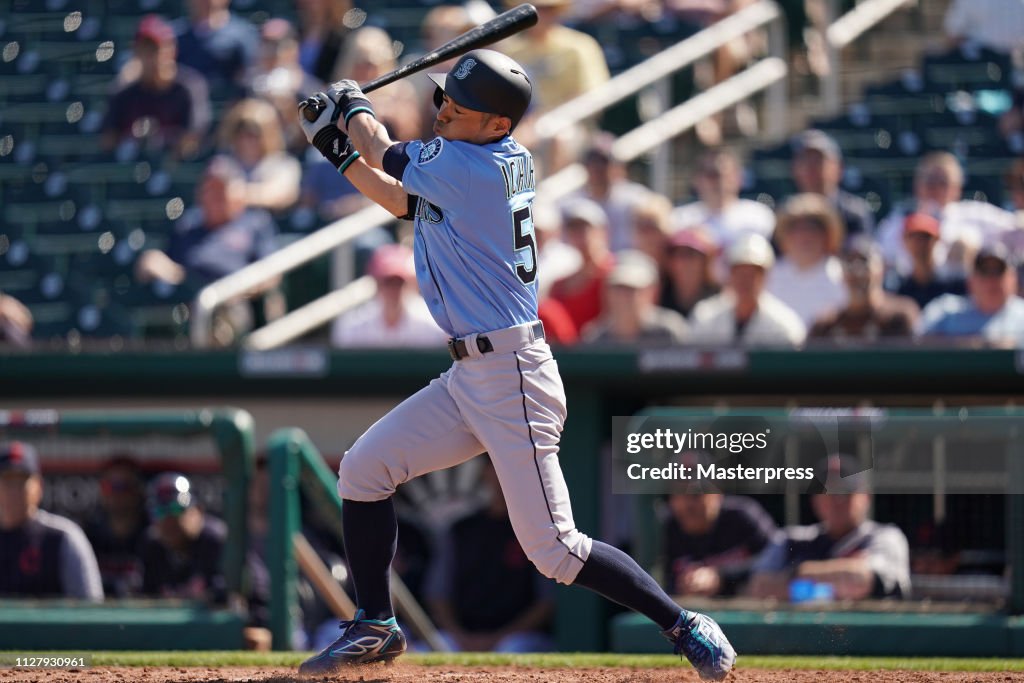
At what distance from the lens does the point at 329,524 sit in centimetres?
707

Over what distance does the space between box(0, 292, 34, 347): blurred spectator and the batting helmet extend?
15.9 feet

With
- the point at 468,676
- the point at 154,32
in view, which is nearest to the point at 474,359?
the point at 468,676

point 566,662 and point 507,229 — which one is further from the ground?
point 507,229

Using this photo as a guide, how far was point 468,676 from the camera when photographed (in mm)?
4535

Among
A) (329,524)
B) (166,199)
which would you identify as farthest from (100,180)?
(329,524)

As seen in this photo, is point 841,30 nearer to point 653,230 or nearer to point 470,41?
point 653,230

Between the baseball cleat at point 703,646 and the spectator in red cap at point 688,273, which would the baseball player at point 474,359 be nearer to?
the baseball cleat at point 703,646

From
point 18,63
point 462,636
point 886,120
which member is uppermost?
point 18,63

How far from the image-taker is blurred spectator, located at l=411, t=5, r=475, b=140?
9.23 metres

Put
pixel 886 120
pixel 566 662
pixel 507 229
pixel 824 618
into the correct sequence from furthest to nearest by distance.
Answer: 1. pixel 886 120
2. pixel 824 618
3. pixel 566 662
4. pixel 507 229

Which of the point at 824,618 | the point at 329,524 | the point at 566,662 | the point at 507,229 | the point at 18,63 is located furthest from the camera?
the point at 18,63

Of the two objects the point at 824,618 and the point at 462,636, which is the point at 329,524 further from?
the point at 824,618

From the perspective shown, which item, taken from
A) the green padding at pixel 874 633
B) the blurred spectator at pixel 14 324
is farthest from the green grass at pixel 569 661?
the blurred spectator at pixel 14 324

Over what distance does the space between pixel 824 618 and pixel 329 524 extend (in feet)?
7.76
